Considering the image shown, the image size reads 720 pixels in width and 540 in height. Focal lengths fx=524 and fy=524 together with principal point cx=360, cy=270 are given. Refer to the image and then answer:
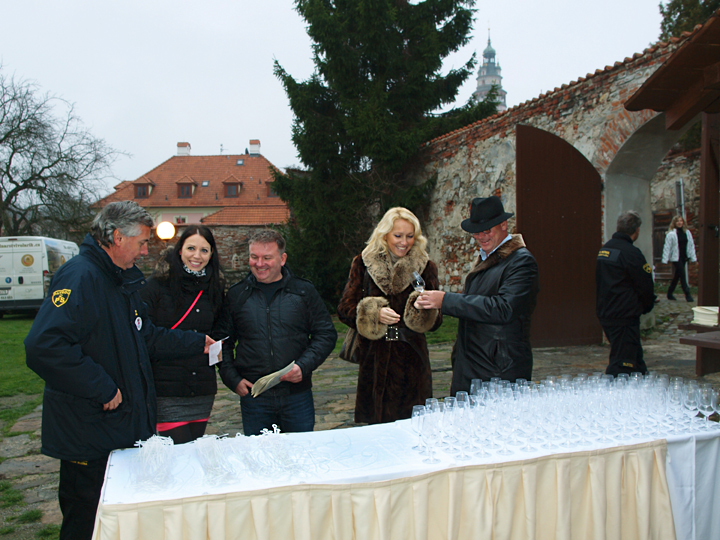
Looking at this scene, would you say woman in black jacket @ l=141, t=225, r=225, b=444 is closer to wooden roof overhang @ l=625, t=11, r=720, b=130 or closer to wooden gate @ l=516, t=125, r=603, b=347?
wooden roof overhang @ l=625, t=11, r=720, b=130

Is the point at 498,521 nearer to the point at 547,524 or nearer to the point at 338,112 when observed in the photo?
the point at 547,524

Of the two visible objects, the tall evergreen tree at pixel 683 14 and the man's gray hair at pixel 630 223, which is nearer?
the man's gray hair at pixel 630 223

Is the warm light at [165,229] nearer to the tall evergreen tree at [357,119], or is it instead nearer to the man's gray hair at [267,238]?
the man's gray hair at [267,238]

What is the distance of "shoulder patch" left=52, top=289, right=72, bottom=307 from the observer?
198 centimetres

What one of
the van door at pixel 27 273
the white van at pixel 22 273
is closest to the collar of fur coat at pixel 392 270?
the white van at pixel 22 273

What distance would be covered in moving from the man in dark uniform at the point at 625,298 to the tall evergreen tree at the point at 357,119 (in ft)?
26.2

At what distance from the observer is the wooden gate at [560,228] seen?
712 centimetres

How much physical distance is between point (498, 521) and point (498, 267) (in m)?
1.41

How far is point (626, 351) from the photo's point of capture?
4.63 metres

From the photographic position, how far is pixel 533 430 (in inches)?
82.1

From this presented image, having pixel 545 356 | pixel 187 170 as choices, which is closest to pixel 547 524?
pixel 545 356

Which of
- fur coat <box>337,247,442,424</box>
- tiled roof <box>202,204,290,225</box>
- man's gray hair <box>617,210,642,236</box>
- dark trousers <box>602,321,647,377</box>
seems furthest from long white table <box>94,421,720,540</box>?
tiled roof <box>202,204,290,225</box>

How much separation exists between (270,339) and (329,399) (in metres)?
2.78

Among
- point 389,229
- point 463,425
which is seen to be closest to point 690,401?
point 463,425
